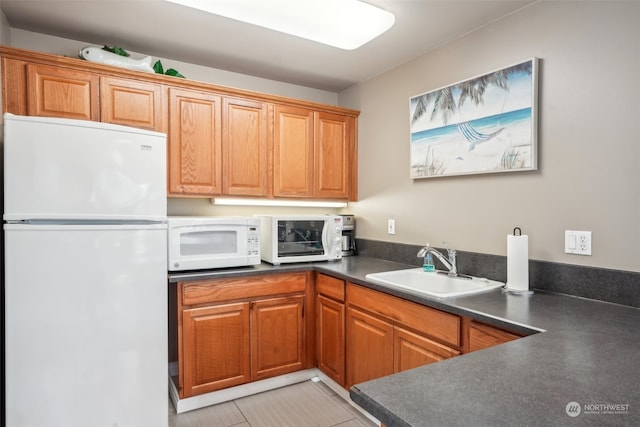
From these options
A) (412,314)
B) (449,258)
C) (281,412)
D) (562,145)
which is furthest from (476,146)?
(281,412)

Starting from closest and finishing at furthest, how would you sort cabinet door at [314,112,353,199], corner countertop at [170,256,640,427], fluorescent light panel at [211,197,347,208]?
corner countertop at [170,256,640,427] → fluorescent light panel at [211,197,347,208] → cabinet door at [314,112,353,199]

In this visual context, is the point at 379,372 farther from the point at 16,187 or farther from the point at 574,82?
the point at 16,187

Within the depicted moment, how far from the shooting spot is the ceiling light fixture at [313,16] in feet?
6.46

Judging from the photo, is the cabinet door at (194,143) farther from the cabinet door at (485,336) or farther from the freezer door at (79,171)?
the cabinet door at (485,336)

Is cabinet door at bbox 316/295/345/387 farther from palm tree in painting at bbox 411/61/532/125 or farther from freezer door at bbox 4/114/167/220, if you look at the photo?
palm tree in painting at bbox 411/61/532/125

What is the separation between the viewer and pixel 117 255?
186cm

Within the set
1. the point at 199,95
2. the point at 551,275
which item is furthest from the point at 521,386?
the point at 199,95

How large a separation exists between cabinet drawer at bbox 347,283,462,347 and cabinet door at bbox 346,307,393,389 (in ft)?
0.25

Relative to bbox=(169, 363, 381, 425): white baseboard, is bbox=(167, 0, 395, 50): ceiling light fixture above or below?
above

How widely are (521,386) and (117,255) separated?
1.81 meters

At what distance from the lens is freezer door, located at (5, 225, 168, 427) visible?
5.49 feet

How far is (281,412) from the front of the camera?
230cm

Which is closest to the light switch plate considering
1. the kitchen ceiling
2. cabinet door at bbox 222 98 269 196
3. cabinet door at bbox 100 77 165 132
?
the kitchen ceiling

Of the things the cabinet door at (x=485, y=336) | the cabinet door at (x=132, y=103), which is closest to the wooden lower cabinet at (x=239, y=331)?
the cabinet door at (x=132, y=103)
